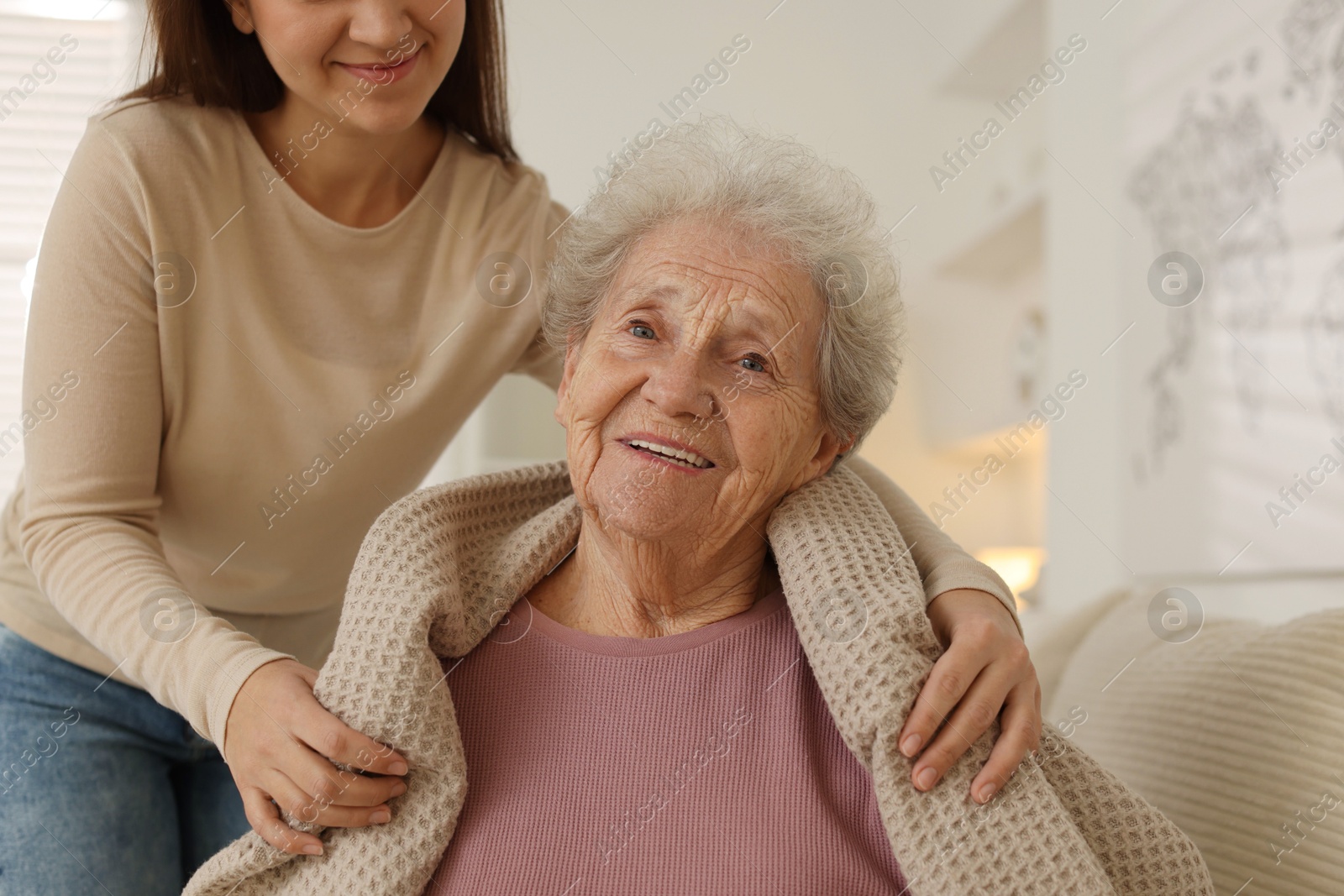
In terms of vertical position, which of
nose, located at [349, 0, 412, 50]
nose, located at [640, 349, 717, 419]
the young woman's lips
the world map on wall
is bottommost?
nose, located at [640, 349, 717, 419]

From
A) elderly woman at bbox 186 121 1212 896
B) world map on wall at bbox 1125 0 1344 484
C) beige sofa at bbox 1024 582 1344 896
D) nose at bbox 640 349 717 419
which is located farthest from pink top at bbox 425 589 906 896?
world map on wall at bbox 1125 0 1344 484

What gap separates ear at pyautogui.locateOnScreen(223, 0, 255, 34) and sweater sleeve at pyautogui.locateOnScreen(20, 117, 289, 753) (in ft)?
0.68

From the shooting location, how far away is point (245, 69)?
1.40 meters

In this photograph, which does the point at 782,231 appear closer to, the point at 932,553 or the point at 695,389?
the point at 695,389

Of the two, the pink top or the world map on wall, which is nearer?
the pink top

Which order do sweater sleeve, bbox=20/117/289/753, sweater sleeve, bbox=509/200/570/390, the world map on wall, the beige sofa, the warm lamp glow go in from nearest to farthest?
sweater sleeve, bbox=20/117/289/753
the beige sofa
sweater sleeve, bbox=509/200/570/390
the world map on wall
the warm lamp glow

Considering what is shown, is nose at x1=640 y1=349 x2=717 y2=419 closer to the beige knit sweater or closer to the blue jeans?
the beige knit sweater

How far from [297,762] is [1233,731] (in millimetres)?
1148

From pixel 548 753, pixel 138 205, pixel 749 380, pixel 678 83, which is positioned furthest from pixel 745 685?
pixel 678 83

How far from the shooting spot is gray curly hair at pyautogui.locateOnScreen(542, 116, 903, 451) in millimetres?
1266

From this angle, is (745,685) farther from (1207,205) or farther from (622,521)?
(1207,205)

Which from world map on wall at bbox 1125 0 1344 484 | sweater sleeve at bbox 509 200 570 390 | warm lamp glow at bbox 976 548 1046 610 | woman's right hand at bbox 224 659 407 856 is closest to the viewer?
woman's right hand at bbox 224 659 407 856

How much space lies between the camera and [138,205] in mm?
1282

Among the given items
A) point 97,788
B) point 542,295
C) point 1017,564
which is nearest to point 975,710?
point 542,295
